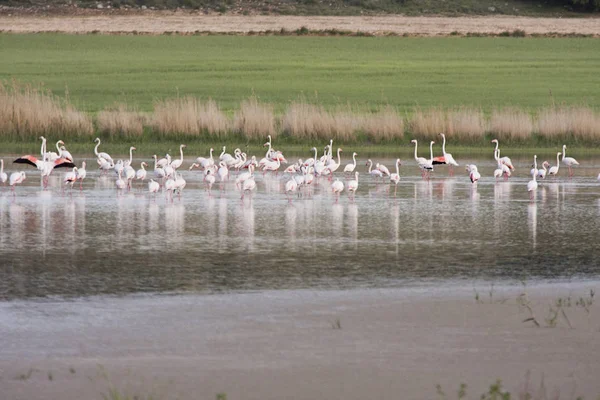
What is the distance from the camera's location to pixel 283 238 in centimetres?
1399

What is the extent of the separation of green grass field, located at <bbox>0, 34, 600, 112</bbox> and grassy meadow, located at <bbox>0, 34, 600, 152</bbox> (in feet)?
0.31

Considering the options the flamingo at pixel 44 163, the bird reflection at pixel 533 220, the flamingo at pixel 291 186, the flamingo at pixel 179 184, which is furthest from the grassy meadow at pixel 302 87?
the bird reflection at pixel 533 220

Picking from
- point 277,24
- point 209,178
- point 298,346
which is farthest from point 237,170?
point 277,24

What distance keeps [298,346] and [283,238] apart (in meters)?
5.49

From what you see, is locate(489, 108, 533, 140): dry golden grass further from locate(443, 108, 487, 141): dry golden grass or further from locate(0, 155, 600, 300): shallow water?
locate(0, 155, 600, 300): shallow water

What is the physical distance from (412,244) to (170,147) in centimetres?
1673

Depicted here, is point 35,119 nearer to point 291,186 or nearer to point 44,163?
point 44,163

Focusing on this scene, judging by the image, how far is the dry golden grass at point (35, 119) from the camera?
3003 centimetres

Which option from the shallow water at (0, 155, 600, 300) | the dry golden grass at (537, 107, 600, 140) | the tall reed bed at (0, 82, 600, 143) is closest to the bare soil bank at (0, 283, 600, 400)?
the shallow water at (0, 155, 600, 300)

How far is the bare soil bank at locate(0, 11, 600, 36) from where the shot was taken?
88.2m

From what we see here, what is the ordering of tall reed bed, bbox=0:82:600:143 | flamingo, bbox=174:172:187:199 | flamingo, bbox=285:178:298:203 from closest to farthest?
1. flamingo, bbox=285:178:298:203
2. flamingo, bbox=174:172:187:199
3. tall reed bed, bbox=0:82:600:143

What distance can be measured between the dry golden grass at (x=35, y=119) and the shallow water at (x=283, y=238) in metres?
9.72

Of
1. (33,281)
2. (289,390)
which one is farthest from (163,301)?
(289,390)

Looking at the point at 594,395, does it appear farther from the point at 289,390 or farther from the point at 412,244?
the point at 412,244
